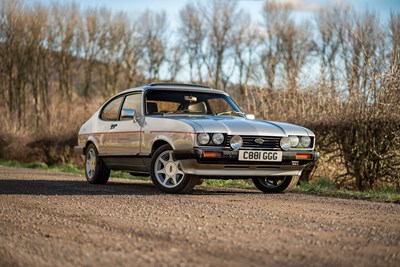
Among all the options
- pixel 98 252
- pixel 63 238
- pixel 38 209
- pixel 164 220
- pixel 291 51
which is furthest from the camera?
pixel 291 51

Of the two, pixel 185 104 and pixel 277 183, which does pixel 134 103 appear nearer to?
pixel 185 104

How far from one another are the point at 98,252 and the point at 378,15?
3857cm

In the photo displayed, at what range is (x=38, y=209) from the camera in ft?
23.5

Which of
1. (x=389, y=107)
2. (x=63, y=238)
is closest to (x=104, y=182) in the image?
(x=389, y=107)

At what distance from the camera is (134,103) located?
10.5 metres

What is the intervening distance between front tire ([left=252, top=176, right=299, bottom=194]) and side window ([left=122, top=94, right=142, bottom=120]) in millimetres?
2156

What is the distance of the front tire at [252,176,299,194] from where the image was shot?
9547 mm

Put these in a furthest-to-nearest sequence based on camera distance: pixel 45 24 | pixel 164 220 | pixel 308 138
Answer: pixel 45 24 < pixel 308 138 < pixel 164 220

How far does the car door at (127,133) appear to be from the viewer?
996 centimetres

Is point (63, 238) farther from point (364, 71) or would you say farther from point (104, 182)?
point (364, 71)

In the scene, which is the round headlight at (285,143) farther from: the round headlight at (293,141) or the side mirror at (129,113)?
the side mirror at (129,113)

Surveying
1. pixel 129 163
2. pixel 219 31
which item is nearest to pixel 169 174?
pixel 129 163

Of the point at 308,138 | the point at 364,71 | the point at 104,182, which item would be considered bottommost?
the point at 104,182

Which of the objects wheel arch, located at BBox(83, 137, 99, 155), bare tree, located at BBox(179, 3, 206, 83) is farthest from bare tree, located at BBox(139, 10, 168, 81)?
wheel arch, located at BBox(83, 137, 99, 155)
